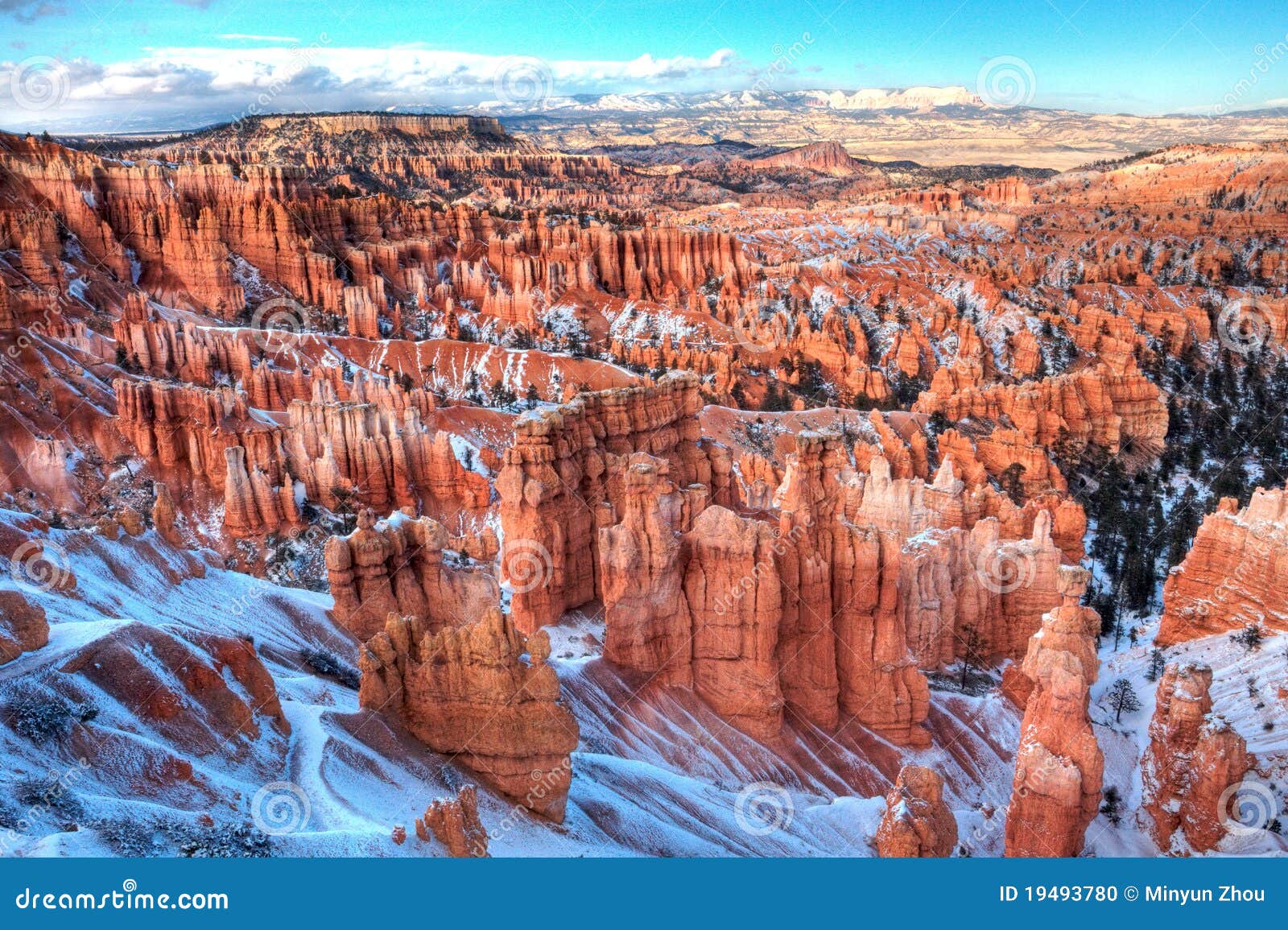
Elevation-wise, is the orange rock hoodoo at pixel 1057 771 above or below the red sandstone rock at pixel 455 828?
below

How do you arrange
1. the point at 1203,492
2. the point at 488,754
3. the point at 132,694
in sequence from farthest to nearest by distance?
1. the point at 1203,492
2. the point at 488,754
3. the point at 132,694

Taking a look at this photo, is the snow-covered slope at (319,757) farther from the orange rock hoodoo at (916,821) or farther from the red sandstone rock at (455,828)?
the orange rock hoodoo at (916,821)

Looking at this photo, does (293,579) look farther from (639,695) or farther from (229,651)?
(229,651)

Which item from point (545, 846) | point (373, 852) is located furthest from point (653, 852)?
point (373, 852)

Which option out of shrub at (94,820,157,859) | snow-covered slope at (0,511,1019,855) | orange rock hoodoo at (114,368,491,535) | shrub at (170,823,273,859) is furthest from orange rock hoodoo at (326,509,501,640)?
orange rock hoodoo at (114,368,491,535)

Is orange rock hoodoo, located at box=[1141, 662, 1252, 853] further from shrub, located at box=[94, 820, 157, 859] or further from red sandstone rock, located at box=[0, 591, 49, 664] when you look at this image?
red sandstone rock, located at box=[0, 591, 49, 664]

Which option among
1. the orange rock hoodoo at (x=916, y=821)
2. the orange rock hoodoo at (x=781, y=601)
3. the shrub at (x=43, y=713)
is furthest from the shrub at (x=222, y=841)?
the orange rock hoodoo at (x=781, y=601)

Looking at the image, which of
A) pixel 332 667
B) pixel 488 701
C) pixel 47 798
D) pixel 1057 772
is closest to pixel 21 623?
pixel 47 798

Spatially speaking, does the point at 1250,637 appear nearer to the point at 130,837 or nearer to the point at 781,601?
the point at 781,601
